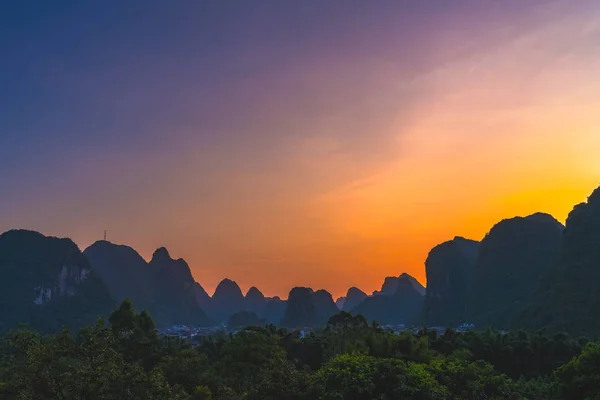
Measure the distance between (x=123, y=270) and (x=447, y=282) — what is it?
106391 millimetres

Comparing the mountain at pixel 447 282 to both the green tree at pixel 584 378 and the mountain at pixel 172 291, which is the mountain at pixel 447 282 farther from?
the green tree at pixel 584 378

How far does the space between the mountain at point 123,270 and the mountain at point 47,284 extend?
43.4 m

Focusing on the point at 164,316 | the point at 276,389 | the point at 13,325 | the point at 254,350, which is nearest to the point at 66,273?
the point at 13,325

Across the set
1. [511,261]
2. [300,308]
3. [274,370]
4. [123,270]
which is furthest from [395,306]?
[274,370]

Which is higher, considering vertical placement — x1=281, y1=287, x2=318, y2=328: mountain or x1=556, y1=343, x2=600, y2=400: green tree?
x1=281, y1=287, x2=318, y2=328: mountain

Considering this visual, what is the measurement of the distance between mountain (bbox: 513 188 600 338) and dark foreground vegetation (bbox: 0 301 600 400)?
941 inches

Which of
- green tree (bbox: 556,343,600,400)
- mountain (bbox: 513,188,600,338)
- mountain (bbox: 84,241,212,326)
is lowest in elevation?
green tree (bbox: 556,343,600,400)

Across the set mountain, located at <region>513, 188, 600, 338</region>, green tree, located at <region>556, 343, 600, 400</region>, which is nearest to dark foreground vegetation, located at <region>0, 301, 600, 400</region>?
green tree, located at <region>556, 343, 600, 400</region>

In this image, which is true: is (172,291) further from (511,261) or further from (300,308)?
(511,261)

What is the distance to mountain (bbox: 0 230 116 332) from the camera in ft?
312

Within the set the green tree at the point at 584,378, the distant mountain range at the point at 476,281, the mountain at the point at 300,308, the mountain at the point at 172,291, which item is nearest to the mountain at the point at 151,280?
the mountain at the point at 172,291

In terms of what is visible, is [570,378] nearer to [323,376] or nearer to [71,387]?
[323,376]

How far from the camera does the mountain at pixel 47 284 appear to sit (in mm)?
95188

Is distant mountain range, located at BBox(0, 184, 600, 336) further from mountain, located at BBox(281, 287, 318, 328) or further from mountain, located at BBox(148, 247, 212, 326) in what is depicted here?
mountain, located at BBox(148, 247, 212, 326)
